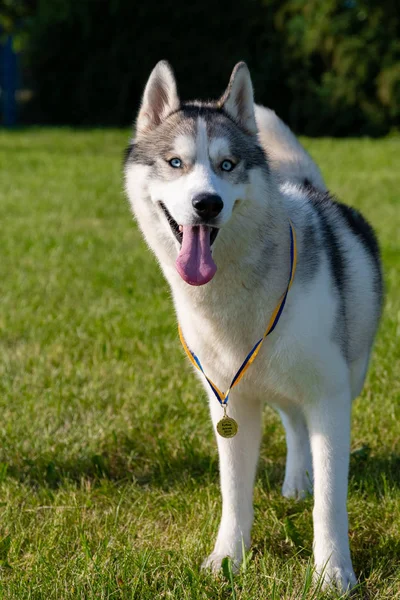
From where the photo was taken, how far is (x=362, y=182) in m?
10.5

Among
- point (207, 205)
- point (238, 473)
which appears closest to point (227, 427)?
point (238, 473)

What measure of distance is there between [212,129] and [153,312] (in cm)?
292

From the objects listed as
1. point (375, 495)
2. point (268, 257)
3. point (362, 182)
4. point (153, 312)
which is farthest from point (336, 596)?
point (362, 182)

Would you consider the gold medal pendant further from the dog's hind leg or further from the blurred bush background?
the blurred bush background

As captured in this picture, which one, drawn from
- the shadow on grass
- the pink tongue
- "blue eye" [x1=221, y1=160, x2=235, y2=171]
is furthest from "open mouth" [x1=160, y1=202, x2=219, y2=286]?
the shadow on grass

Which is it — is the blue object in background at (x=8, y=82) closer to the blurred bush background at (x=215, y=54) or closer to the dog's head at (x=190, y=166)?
the blurred bush background at (x=215, y=54)

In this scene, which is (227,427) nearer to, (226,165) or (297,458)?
(297,458)

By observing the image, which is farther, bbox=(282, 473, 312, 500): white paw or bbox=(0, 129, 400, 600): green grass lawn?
bbox=(282, 473, 312, 500): white paw

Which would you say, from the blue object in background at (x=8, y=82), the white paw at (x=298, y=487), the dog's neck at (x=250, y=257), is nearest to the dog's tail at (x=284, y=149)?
the dog's neck at (x=250, y=257)

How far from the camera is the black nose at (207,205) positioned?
2.30 metres

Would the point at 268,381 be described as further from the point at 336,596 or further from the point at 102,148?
the point at 102,148

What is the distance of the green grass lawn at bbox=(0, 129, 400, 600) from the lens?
260 cm

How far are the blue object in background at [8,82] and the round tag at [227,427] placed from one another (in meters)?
19.9

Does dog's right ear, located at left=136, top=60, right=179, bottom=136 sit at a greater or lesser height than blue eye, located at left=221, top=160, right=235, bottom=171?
greater
